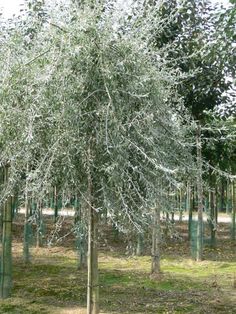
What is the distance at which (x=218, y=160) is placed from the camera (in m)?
12.6

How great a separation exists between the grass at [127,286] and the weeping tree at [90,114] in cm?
343

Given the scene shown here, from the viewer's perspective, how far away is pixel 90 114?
3979 mm

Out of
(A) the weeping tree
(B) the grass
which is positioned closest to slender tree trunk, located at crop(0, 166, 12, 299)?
(B) the grass

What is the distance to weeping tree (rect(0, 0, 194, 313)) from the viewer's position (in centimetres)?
382

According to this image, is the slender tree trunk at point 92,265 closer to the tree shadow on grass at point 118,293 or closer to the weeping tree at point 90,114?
the weeping tree at point 90,114

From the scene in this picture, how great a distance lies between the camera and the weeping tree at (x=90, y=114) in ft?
12.5

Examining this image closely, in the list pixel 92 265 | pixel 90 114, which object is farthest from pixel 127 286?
pixel 90 114

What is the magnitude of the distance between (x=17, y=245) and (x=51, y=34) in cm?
1333

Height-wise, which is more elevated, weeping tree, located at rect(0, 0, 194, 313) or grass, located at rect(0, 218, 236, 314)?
weeping tree, located at rect(0, 0, 194, 313)

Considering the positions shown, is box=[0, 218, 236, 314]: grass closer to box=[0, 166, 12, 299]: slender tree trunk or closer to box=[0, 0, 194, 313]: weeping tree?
box=[0, 166, 12, 299]: slender tree trunk

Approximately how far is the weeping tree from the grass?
135 inches

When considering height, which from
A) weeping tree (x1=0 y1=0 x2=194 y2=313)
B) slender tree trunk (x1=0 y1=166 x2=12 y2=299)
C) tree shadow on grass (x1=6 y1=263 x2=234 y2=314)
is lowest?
tree shadow on grass (x1=6 y1=263 x2=234 y2=314)

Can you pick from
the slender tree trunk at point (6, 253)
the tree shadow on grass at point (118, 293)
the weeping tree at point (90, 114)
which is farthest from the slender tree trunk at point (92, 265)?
the slender tree trunk at point (6, 253)

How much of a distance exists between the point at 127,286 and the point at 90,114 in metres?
6.07
